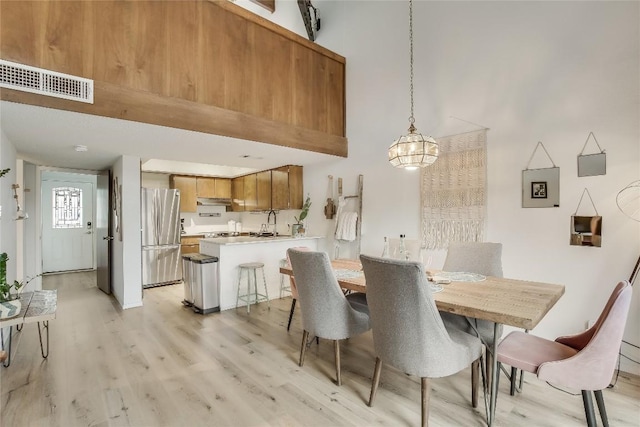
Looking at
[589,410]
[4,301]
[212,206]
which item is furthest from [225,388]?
[212,206]

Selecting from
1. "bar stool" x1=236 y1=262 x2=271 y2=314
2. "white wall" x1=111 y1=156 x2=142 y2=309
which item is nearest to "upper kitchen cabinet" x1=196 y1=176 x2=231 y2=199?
"white wall" x1=111 y1=156 x2=142 y2=309

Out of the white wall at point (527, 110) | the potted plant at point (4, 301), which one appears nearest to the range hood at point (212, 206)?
the white wall at point (527, 110)

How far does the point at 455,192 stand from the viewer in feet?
11.5

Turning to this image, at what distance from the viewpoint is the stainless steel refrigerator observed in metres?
5.32

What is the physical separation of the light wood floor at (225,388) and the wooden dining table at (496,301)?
51 cm

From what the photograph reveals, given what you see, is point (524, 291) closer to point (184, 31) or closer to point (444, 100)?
point (444, 100)

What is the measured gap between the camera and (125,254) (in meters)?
4.27

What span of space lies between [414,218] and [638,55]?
7.59 ft

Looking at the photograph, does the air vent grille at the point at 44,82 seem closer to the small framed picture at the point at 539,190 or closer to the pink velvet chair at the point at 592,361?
the pink velvet chair at the point at 592,361

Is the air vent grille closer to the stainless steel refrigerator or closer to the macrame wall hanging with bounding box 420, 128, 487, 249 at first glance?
the stainless steel refrigerator

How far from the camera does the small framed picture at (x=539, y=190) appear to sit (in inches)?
114

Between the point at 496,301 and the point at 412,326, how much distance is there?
21.6 inches

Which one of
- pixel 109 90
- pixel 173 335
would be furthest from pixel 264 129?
pixel 173 335

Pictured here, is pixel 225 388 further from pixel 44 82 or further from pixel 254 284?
pixel 44 82
